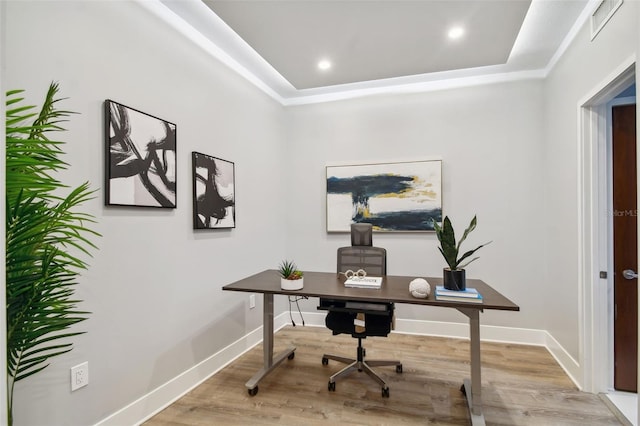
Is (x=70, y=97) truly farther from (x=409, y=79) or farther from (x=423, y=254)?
(x=423, y=254)

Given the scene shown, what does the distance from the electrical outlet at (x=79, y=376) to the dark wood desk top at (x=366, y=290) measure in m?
0.87

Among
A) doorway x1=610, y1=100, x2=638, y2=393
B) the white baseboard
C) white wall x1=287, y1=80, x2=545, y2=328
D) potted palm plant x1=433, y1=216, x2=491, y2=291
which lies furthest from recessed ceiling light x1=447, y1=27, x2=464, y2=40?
the white baseboard

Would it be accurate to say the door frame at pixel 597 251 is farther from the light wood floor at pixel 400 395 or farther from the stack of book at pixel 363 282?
the stack of book at pixel 363 282

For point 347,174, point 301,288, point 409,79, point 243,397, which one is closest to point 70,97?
point 301,288

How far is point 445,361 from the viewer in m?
2.87

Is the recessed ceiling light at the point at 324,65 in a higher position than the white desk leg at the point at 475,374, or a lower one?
higher

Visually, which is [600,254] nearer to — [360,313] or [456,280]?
[456,280]

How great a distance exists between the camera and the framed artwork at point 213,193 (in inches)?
100

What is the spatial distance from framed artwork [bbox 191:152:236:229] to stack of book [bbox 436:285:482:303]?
1.83 m

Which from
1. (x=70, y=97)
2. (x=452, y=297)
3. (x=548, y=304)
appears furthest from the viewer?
(x=548, y=304)

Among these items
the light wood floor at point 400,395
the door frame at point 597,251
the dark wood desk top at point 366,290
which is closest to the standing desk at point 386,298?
the dark wood desk top at point 366,290

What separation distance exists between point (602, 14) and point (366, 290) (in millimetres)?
2370

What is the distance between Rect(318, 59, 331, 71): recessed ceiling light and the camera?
3.03 m

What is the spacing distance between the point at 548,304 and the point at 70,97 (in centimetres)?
411
